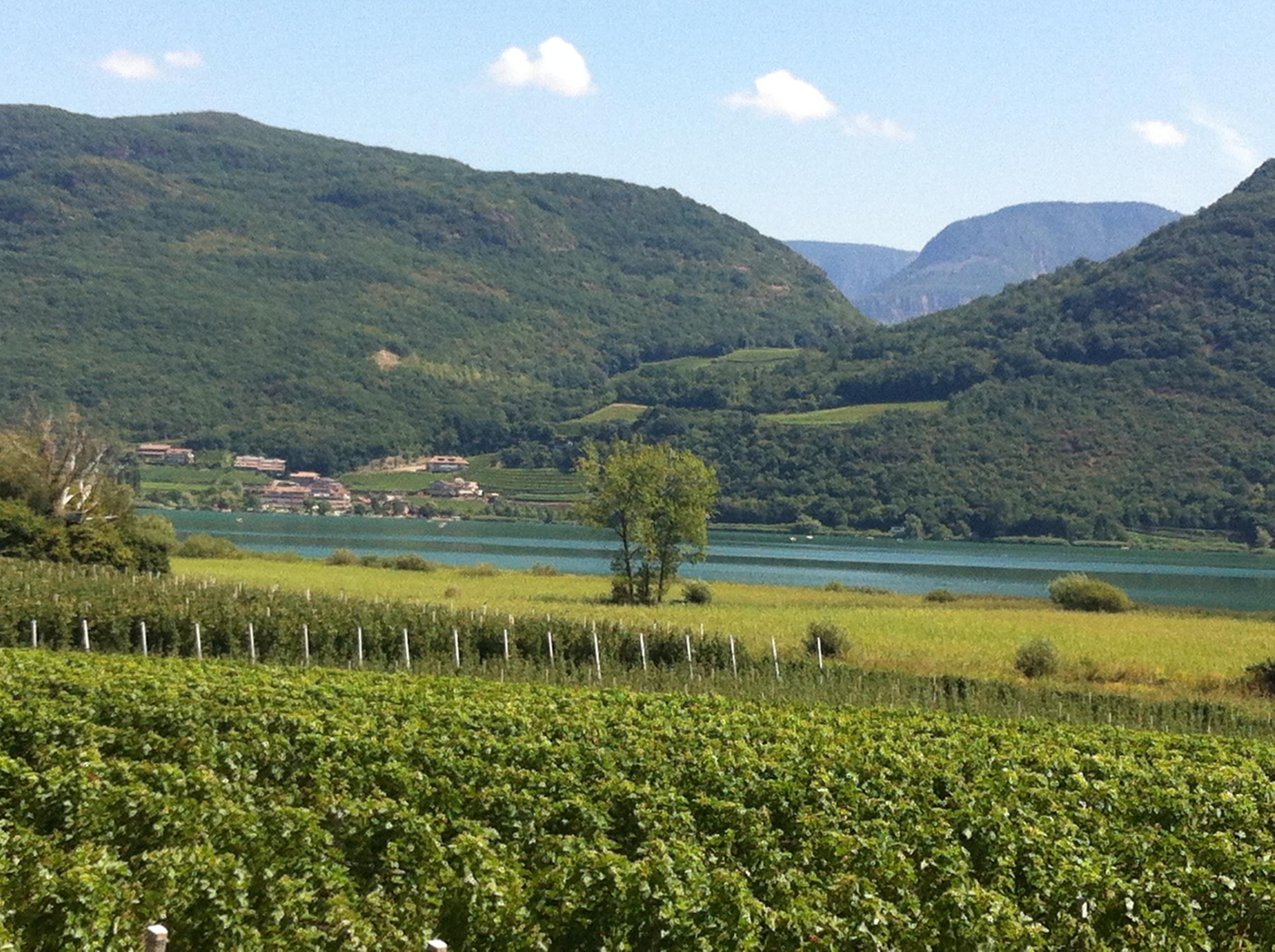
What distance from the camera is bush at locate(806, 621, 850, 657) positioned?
127ft

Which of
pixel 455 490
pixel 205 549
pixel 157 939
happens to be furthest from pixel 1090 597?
pixel 455 490

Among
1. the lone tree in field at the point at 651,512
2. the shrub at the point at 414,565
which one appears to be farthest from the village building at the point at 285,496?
the lone tree in field at the point at 651,512

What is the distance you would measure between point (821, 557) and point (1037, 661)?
7796 cm

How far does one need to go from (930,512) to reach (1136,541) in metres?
24.2

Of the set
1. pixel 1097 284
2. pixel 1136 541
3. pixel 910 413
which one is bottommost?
pixel 1136 541

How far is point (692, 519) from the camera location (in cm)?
5997

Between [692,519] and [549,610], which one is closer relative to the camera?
[549,610]

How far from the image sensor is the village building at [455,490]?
626ft

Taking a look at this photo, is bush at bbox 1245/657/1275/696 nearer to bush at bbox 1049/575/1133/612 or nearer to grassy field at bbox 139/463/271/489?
bush at bbox 1049/575/1133/612

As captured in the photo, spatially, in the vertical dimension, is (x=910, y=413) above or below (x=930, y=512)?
above

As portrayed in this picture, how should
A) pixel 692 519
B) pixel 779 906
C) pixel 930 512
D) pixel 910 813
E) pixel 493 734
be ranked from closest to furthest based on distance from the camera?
pixel 779 906
pixel 910 813
pixel 493 734
pixel 692 519
pixel 930 512

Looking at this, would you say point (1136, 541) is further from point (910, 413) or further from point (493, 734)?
point (493, 734)

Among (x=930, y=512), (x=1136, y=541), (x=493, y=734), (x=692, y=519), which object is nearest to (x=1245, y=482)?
(x=1136, y=541)

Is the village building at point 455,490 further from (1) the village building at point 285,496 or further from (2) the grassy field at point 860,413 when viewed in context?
(2) the grassy field at point 860,413
